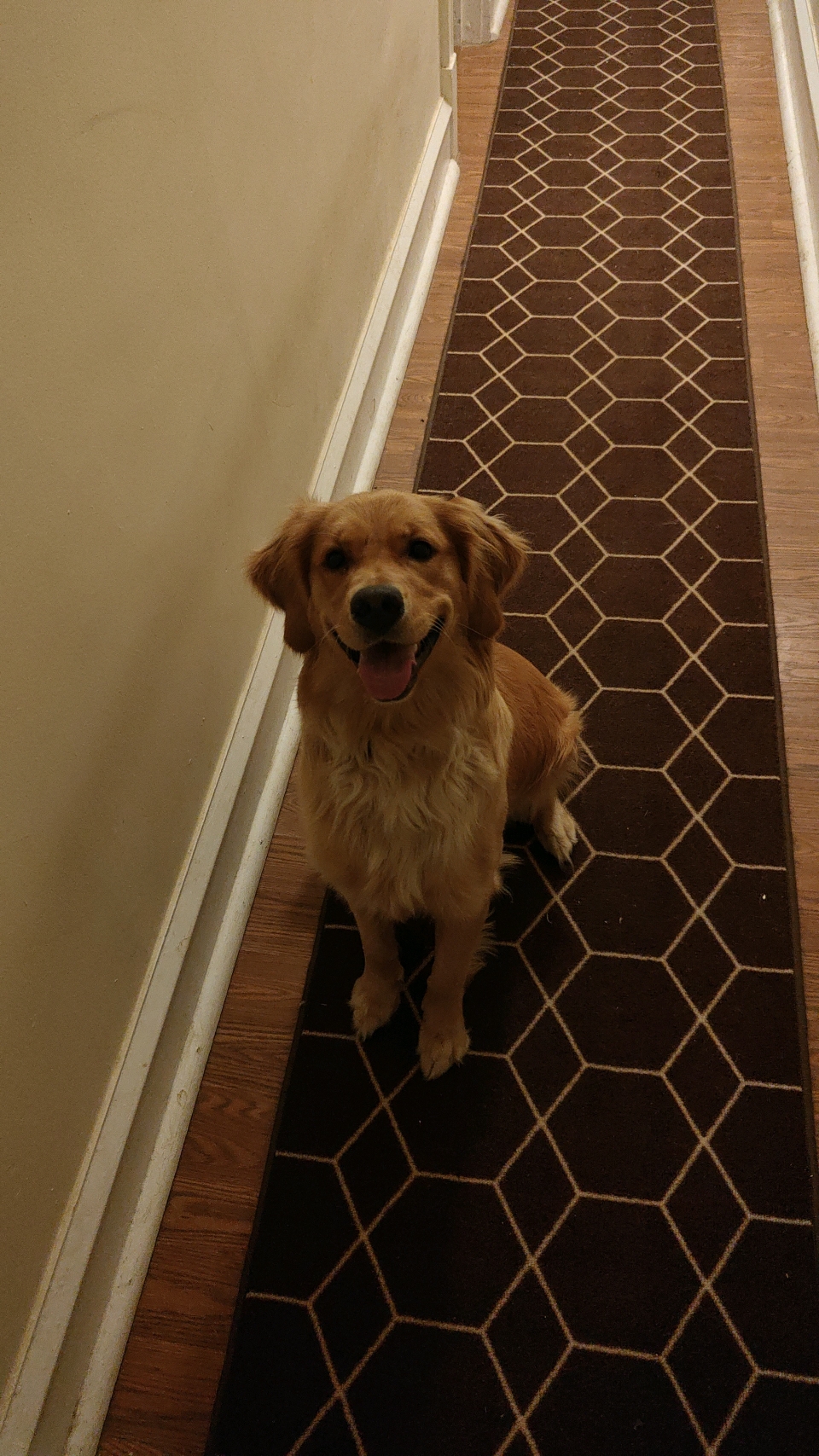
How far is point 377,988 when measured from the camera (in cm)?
197

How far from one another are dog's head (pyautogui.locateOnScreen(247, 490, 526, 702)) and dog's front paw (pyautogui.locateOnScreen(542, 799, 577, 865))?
28.5 inches

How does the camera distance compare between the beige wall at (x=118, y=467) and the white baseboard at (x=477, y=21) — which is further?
the white baseboard at (x=477, y=21)

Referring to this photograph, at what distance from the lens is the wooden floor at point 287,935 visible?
5.41 ft

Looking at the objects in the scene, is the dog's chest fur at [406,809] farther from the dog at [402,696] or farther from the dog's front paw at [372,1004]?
the dog's front paw at [372,1004]

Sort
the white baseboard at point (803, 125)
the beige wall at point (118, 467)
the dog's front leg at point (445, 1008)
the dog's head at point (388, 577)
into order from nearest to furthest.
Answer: the beige wall at point (118, 467) → the dog's head at point (388, 577) → the dog's front leg at point (445, 1008) → the white baseboard at point (803, 125)

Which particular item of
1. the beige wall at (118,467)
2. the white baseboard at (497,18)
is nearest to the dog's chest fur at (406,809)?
the beige wall at (118,467)

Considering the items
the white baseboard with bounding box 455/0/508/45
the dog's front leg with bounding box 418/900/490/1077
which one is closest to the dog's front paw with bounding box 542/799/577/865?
the dog's front leg with bounding box 418/900/490/1077

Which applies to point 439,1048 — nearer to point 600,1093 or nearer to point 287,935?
point 600,1093

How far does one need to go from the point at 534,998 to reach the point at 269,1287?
739 mm

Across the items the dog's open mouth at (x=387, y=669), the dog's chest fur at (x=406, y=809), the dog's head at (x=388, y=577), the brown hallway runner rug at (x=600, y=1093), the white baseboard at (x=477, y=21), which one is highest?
the white baseboard at (x=477, y=21)

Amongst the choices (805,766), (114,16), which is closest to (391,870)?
(805,766)

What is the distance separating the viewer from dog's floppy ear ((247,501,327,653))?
1525mm

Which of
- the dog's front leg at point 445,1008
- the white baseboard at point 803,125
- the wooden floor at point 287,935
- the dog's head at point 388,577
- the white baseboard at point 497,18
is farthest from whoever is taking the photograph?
the white baseboard at point 497,18

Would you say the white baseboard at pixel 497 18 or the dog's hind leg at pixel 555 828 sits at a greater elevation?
the white baseboard at pixel 497 18
